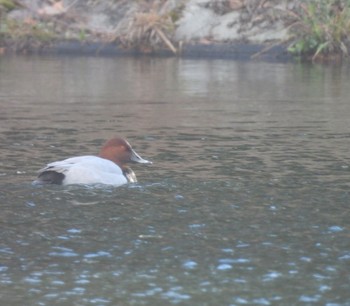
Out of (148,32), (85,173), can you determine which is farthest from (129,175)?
(148,32)

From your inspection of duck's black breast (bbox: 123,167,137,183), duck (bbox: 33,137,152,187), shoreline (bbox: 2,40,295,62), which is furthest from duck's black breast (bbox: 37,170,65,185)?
shoreline (bbox: 2,40,295,62)

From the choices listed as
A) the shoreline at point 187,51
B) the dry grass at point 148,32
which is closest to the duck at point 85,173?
the shoreline at point 187,51

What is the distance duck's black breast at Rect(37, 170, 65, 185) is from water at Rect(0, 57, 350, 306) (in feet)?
0.20

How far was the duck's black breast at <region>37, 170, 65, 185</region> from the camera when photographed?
1025 centimetres

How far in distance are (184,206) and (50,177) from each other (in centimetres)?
134

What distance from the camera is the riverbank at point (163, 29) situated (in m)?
28.2

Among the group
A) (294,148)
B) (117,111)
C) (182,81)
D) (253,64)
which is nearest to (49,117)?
(117,111)

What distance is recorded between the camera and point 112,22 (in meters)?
30.3

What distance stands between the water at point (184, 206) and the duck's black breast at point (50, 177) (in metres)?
0.06

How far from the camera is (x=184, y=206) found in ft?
31.6

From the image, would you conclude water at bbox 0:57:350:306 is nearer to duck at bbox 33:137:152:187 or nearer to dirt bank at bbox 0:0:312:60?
duck at bbox 33:137:152:187

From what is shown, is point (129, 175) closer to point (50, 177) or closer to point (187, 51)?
point (50, 177)

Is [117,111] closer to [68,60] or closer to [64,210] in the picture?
[64,210]

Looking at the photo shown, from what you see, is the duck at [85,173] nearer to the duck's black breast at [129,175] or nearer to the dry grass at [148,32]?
the duck's black breast at [129,175]
